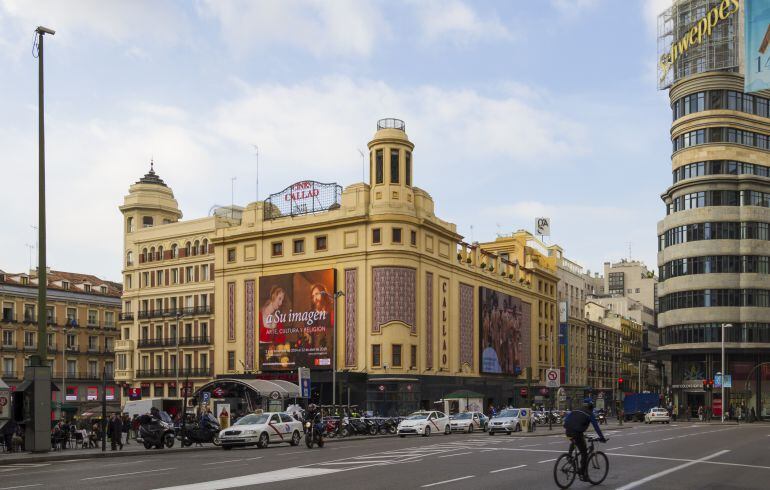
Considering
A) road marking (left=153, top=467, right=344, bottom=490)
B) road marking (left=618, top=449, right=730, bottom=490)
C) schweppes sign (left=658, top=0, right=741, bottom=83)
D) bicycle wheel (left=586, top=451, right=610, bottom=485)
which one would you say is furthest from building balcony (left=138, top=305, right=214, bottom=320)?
bicycle wheel (left=586, top=451, right=610, bottom=485)

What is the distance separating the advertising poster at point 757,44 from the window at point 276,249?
45976 millimetres

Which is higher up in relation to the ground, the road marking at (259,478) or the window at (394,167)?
the window at (394,167)


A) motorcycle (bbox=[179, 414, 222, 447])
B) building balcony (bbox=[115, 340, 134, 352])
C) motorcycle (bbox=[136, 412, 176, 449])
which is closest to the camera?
motorcycle (bbox=[136, 412, 176, 449])

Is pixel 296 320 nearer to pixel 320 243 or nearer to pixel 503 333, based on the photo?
pixel 320 243

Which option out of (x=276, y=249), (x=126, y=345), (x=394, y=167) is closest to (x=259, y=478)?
(x=394, y=167)

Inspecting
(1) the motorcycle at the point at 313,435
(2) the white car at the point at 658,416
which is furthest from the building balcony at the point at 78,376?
(1) the motorcycle at the point at 313,435

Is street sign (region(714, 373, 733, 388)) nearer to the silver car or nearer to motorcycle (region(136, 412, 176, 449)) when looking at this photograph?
the silver car

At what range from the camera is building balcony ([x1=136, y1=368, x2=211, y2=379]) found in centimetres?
8600

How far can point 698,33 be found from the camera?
90312 mm

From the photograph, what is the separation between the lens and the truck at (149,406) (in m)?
68.4

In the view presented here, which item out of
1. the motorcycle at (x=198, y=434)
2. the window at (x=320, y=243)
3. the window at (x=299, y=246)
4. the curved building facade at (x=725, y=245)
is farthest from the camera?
the curved building facade at (x=725, y=245)

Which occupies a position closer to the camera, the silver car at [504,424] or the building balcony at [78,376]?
the silver car at [504,424]

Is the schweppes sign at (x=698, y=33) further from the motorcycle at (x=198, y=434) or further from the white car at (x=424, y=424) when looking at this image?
the motorcycle at (x=198, y=434)

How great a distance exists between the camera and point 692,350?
91.2m
